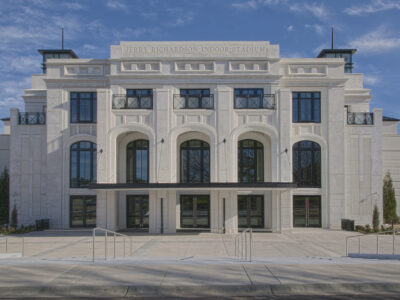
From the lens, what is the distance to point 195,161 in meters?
25.6

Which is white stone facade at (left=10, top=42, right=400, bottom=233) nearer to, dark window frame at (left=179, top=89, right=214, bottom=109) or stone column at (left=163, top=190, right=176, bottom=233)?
stone column at (left=163, top=190, right=176, bottom=233)

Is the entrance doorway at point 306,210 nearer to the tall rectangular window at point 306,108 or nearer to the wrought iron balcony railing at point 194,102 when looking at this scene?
the tall rectangular window at point 306,108

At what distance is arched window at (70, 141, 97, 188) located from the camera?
25797 mm

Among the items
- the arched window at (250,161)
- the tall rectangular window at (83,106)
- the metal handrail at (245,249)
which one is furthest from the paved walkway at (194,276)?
the tall rectangular window at (83,106)

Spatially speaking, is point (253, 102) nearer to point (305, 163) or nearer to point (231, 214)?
point (305, 163)

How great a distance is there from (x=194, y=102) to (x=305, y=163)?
9.00 m

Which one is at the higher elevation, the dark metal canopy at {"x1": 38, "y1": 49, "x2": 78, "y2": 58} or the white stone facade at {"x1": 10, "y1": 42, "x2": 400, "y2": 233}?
the dark metal canopy at {"x1": 38, "y1": 49, "x2": 78, "y2": 58}

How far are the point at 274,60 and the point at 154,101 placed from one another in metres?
8.74

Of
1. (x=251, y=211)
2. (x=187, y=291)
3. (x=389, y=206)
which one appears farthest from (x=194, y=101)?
(x=389, y=206)

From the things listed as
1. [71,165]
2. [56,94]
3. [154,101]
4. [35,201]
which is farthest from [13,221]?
[154,101]

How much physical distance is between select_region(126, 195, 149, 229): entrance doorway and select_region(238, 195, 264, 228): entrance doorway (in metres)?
6.65

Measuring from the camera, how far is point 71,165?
1019 inches

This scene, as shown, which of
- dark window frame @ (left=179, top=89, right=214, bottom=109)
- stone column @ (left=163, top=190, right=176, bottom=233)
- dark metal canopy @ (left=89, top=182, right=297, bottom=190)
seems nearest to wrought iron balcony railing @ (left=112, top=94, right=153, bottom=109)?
dark window frame @ (left=179, top=89, right=214, bottom=109)

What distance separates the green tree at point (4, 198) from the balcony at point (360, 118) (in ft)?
90.1
